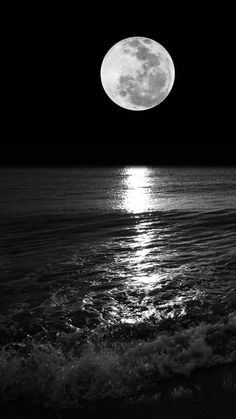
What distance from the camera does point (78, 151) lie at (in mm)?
154875

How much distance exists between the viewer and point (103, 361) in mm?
4371

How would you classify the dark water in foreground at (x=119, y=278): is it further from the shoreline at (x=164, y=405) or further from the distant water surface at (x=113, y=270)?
the shoreline at (x=164, y=405)

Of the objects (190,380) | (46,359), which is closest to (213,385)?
(190,380)

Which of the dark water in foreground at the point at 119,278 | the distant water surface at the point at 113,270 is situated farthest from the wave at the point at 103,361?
the distant water surface at the point at 113,270

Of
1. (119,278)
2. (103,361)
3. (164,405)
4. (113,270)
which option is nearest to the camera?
(164,405)

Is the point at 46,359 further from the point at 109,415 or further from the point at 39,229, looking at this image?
the point at 39,229

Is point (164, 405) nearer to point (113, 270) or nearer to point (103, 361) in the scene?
point (103, 361)

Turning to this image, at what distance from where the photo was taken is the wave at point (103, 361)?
13.0 ft

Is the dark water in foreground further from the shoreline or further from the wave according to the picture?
the shoreline

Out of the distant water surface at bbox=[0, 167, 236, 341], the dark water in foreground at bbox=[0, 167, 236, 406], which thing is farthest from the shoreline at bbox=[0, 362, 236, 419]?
the distant water surface at bbox=[0, 167, 236, 341]

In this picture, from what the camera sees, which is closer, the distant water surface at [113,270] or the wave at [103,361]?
the wave at [103,361]

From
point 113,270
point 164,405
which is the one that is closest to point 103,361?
point 164,405

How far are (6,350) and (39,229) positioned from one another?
872cm

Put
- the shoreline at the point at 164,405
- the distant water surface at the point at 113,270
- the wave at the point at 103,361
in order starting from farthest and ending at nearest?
the distant water surface at the point at 113,270 → the wave at the point at 103,361 → the shoreline at the point at 164,405
